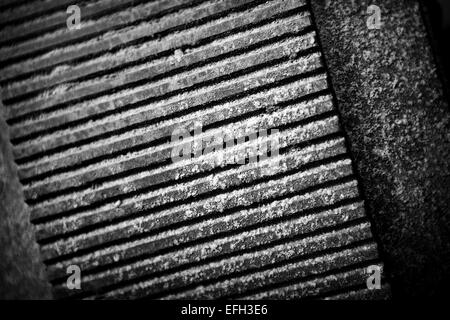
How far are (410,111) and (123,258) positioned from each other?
1.95 meters

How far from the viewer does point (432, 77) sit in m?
1.50

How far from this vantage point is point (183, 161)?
5.20 ft

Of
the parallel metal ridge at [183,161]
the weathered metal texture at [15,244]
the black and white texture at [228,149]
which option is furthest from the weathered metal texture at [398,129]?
the weathered metal texture at [15,244]

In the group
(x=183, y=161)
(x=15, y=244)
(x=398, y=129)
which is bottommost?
(x=15, y=244)

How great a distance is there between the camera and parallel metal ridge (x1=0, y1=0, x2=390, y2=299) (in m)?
1.52

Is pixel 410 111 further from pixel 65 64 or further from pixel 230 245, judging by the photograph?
pixel 65 64

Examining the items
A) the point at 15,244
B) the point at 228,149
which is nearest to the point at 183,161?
the point at 228,149

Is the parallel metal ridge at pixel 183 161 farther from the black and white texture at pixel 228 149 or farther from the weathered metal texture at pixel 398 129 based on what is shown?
the weathered metal texture at pixel 398 129

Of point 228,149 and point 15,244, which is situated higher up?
point 228,149

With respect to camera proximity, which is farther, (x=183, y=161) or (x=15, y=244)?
(x=15, y=244)

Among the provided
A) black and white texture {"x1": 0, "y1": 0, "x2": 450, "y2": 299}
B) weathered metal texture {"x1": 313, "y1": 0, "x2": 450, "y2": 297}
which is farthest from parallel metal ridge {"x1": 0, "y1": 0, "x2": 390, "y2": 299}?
weathered metal texture {"x1": 313, "y1": 0, "x2": 450, "y2": 297}

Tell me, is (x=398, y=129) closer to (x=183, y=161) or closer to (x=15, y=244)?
(x=183, y=161)

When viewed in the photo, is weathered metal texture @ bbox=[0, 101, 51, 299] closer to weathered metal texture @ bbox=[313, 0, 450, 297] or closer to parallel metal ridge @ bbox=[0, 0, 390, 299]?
parallel metal ridge @ bbox=[0, 0, 390, 299]

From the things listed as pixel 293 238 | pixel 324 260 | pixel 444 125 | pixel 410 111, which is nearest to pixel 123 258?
pixel 293 238
